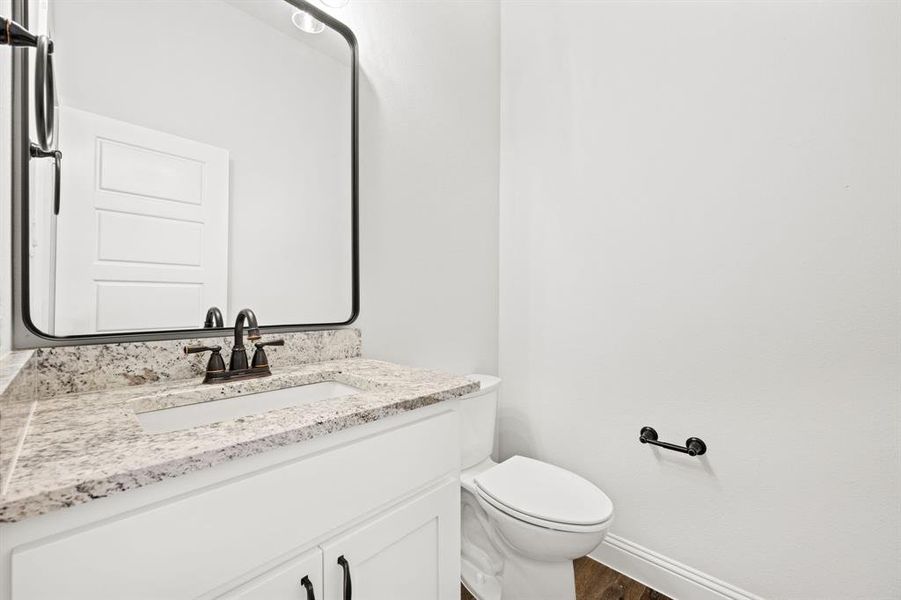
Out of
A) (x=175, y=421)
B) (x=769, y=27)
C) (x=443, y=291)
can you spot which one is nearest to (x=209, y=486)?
(x=175, y=421)

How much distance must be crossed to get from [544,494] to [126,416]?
44.7 inches

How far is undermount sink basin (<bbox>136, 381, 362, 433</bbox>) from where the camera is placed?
2.62ft

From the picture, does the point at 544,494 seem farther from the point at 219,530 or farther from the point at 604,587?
the point at 219,530

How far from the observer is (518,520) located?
114 cm

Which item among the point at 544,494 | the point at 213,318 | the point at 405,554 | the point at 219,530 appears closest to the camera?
the point at 219,530

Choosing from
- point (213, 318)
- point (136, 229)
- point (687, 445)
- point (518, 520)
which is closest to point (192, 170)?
point (136, 229)

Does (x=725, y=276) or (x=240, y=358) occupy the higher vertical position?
(x=725, y=276)

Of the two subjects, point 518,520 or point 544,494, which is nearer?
point 518,520

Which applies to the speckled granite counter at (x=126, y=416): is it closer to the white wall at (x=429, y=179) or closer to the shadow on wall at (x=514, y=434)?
the white wall at (x=429, y=179)

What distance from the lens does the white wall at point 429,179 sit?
1.39 metres

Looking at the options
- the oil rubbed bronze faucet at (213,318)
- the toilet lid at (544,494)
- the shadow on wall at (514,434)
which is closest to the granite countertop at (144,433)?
the oil rubbed bronze faucet at (213,318)

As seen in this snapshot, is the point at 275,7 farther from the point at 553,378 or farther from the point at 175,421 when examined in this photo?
the point at 553,378

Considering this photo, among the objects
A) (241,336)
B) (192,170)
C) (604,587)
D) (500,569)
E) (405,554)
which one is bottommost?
(604,587)

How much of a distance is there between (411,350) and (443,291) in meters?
0.30
